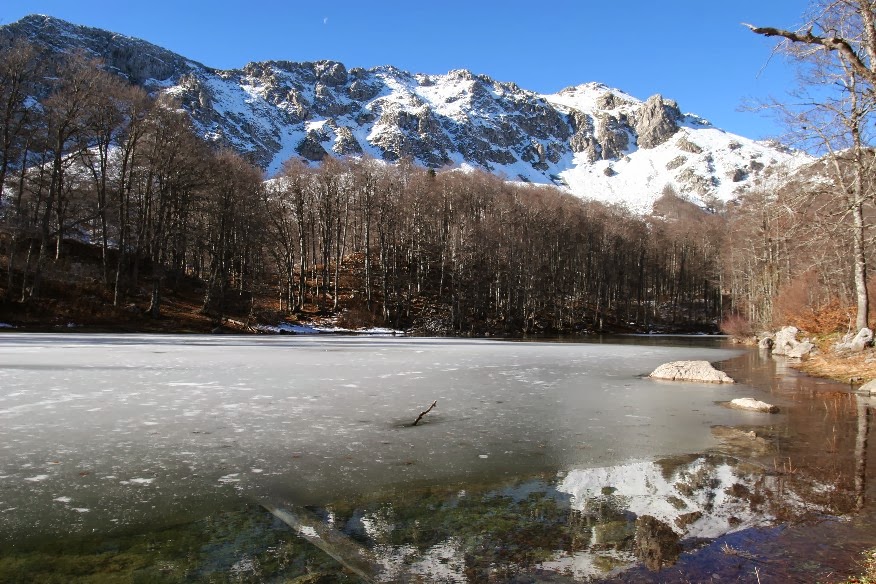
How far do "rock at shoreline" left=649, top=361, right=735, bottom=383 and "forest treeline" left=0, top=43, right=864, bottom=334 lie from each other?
12.0 ft

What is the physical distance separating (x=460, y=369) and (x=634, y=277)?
62.1 meters

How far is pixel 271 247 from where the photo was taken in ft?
135

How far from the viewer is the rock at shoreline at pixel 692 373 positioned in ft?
45.8

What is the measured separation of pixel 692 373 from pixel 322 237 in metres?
39.2

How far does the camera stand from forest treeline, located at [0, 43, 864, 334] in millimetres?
27047

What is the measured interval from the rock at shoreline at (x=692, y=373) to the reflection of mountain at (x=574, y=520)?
8.81 m

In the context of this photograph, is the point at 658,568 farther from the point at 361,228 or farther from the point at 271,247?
the point at 361,228

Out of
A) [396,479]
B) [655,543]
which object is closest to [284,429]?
[396,479]

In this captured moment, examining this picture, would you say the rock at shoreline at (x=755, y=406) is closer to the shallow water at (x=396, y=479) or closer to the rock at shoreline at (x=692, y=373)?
the shallow water at (x=396, y=479)

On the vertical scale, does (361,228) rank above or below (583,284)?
above

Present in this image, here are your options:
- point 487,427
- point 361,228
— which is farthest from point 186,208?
point 487,427

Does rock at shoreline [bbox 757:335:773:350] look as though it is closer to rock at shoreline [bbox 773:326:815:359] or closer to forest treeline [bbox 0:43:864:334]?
forest treeline [bbox 0:43:864:334]

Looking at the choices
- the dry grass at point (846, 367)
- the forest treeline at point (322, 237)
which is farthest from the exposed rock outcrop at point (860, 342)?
the forest treeline at point (322, 237)

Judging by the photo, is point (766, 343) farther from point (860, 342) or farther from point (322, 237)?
point (322, 237)
